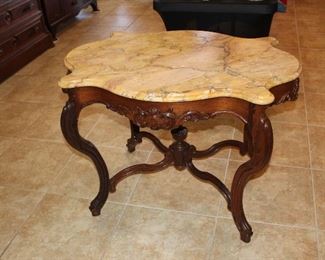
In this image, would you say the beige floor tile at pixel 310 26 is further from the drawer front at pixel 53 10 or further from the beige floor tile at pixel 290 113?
the drawer front at pixel 53 10

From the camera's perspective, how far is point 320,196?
173 cm

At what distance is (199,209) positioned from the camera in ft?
5.58

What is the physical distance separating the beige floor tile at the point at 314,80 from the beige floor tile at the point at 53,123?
5.02 ft

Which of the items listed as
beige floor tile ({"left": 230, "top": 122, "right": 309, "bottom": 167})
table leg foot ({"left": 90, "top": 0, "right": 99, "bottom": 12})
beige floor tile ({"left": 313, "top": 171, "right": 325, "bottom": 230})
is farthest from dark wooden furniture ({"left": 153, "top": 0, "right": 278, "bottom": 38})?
table leg foot ({"left": 90, "top": 0, "right": 99, "bottom": 12})

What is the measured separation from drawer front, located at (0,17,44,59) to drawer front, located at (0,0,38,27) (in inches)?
4.6

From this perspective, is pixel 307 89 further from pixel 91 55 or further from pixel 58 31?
pixel 58 31

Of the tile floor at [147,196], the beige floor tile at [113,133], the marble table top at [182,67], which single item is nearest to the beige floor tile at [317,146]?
the tile floor at [147,196]

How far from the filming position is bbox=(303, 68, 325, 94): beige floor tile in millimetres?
2660

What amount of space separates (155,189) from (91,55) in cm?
75

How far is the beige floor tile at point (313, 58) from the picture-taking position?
118 inches

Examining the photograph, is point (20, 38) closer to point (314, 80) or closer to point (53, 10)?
point (53, 10)

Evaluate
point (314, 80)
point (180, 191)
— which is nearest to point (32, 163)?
point (180, 191)

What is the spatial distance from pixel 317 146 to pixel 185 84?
1228 mm

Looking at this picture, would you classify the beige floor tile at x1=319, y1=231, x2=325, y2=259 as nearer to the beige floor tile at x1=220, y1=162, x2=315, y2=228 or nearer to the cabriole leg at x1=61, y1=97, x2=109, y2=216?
the beige floor tile at x1=220, y1=162, x2=315, y2=228
